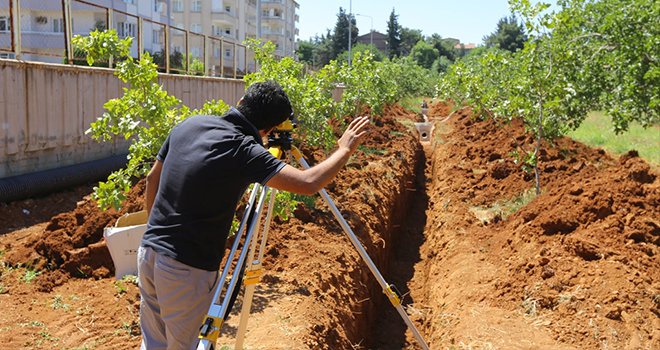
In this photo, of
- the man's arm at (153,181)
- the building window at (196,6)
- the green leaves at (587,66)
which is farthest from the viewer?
the building window at (196,6)

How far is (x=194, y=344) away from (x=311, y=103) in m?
6.40

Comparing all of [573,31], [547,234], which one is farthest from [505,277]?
[573,31]

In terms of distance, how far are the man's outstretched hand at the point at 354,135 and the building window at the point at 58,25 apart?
10674 mm

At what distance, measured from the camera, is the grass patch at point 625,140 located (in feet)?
52.9

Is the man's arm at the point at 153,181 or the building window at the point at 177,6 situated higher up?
the building window at the point at 177,6

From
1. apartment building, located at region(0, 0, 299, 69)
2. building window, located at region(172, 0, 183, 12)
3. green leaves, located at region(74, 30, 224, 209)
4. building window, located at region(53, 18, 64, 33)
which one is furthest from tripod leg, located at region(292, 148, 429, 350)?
building window, located at region(172, 0, 183, 12)

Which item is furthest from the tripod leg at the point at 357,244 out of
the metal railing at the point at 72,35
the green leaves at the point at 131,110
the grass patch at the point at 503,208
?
the grass patch at the point at 503,208

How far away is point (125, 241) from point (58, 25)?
30.2 ft

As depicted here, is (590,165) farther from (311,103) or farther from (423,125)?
(423,125)

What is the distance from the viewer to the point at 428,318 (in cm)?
784

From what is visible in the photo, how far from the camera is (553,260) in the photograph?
6980 mm

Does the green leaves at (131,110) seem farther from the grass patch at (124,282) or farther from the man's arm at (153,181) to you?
the man's arm at (153,181)

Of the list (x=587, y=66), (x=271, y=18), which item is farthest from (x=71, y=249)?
(x=271, y=18)

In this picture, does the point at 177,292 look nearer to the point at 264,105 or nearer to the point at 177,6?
the point at 264,105
